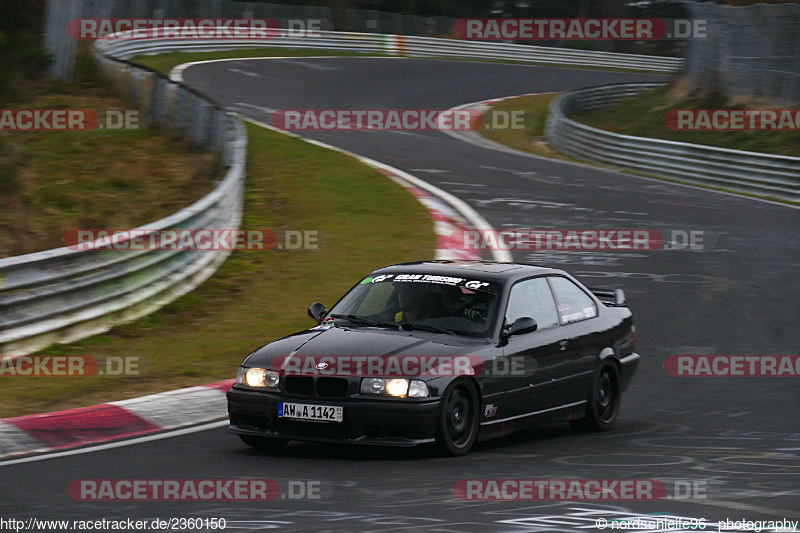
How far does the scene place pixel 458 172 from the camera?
2456 cm

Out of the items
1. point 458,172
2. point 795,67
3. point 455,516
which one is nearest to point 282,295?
point 455,516

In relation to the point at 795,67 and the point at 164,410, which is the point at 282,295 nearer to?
the point at 164,410

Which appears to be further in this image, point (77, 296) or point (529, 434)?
point (77, 296)

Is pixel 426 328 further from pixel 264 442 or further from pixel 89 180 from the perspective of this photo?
pixel 89 180

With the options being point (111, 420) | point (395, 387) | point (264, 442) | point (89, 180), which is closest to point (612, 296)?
point (395, 387)

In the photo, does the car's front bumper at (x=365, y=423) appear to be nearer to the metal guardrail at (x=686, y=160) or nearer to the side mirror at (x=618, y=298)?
the side mirror at (x=618, y=298)

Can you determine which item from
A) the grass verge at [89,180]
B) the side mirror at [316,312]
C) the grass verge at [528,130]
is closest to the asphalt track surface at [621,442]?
the side mirror at [316,312]

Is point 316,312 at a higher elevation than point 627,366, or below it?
higher

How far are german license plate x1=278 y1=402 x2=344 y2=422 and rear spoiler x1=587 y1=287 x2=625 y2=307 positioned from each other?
3295 mm

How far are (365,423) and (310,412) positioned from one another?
0.36 m

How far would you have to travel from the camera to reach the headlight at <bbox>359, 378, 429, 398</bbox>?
7.54 metres

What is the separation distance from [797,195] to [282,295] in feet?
43.3

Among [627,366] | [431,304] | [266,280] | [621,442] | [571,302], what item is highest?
[431,304]

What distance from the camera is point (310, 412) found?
7.62m
